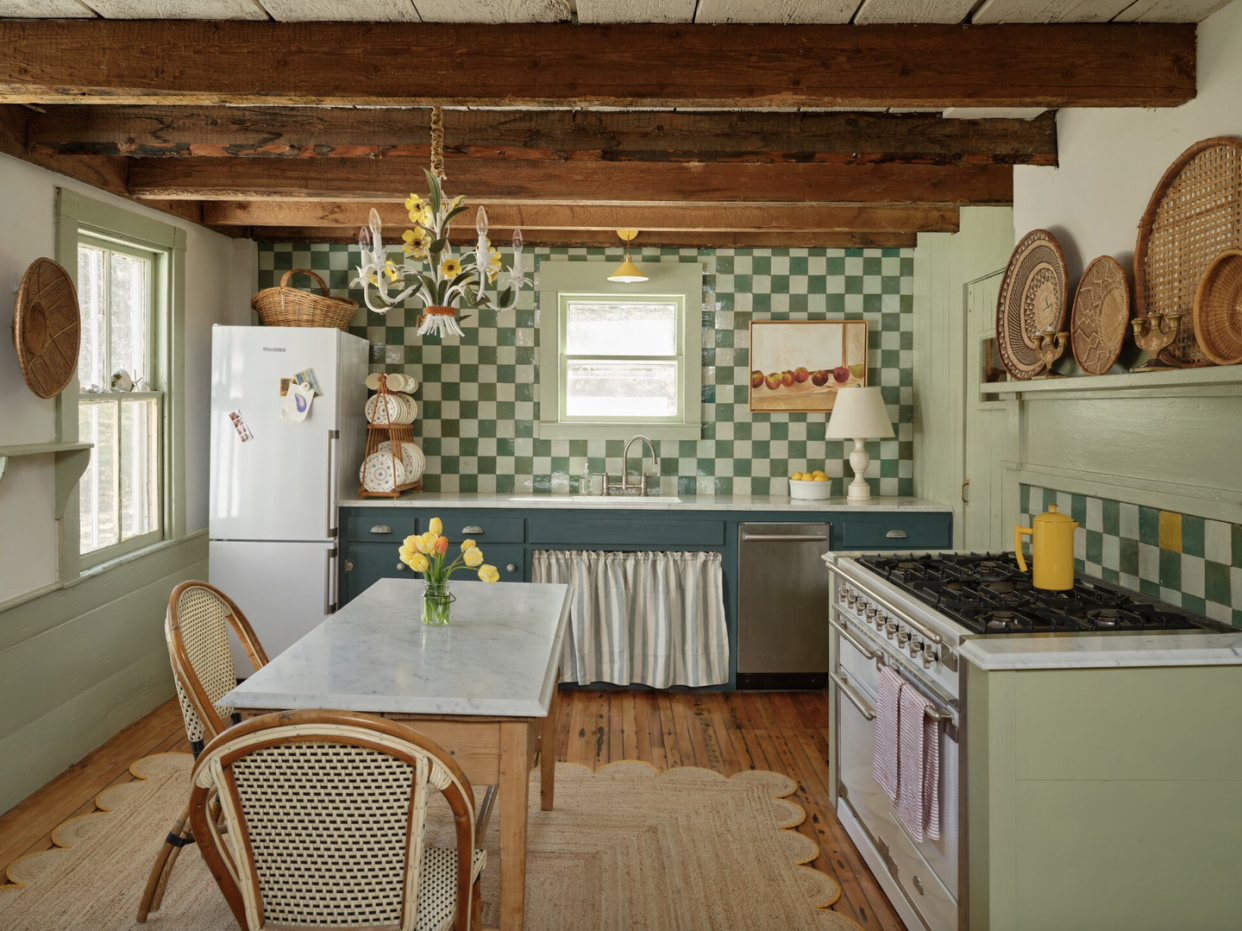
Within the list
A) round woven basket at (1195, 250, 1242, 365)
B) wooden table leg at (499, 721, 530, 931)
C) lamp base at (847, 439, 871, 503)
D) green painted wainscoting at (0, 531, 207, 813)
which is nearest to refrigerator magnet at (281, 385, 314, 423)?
green painted wainscoting at (0, 531, 207, 813)

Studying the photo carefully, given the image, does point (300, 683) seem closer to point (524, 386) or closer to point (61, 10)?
point (61, 10)

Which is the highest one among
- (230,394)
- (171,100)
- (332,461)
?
(171,100)

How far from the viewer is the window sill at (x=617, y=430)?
523cm

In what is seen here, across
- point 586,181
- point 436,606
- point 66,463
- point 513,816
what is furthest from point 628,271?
point 513,816

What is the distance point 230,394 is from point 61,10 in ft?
7.97

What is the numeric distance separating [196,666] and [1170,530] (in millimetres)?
2704

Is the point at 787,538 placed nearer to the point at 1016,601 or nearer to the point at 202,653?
the point at 1016,601

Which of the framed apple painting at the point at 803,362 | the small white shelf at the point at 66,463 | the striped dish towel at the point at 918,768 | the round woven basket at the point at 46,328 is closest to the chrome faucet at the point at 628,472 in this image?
the framed apple painting at the point at 803,362

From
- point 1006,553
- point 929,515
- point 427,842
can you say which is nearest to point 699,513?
point 929,515

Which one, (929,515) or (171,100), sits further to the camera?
(929,515)

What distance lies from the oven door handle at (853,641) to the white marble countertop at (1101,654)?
0.75 metres

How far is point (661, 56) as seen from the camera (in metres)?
2.39

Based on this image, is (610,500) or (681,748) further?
(610,500)

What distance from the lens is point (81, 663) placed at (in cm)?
372
